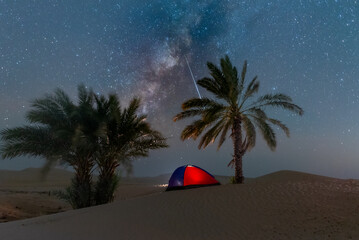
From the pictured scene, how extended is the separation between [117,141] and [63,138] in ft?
10.2

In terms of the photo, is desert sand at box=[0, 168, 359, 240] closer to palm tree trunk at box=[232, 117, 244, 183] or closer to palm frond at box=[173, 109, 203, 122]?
palm tree trunk at box=[232, 117, 244, 183]

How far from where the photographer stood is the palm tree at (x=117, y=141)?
15.0 metres

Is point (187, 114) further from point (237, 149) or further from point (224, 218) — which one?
point (224, 218)

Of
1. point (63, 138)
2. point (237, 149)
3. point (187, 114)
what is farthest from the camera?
point (187, 114)

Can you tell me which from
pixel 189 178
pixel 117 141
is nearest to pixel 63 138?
pixel 117 141

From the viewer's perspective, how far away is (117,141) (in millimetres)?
15523

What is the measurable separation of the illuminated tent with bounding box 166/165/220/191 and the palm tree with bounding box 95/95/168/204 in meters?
2.67

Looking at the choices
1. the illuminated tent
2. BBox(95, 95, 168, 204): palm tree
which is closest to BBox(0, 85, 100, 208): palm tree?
BBox(95, 95, 168, 204): palm tree

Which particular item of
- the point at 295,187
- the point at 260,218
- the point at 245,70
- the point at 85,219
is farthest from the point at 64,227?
the point at 245,70

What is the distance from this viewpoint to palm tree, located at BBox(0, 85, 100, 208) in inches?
553

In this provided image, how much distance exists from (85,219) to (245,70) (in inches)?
561

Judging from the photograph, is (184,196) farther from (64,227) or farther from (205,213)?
(64,227)

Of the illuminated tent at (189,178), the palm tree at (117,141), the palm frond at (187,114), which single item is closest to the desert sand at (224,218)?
the illuminated tent at (189,178)

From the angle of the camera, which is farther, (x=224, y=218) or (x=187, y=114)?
(x=187, y=114)
